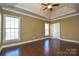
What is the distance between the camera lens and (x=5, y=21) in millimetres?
1355

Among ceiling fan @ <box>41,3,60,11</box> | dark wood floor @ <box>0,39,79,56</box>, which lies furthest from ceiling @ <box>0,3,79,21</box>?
dark wood floor @ <box>0,39,79,56</box>

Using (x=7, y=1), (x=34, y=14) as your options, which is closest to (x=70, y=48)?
(x=34, y=14)

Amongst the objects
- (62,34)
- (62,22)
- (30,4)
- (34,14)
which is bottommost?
(62,34)

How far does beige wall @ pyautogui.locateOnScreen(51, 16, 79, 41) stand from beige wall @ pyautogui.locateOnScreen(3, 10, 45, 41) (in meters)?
0.31

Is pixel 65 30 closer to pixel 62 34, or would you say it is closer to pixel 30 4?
pixel 62 34

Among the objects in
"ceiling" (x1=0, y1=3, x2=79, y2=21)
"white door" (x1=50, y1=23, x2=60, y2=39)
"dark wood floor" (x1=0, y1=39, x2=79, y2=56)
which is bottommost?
"dark wood floor" (x1=0, y1=39, x2=79, y2=56)

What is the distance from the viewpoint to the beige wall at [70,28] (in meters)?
1.40

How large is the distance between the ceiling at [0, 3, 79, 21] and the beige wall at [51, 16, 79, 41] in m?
0.09

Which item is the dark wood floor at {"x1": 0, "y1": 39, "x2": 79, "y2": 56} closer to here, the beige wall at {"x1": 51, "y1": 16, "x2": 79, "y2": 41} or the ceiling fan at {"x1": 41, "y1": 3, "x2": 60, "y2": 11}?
the beige wall at {"x1": 51, "y1": 16, "x2": 79, "y2": 41}

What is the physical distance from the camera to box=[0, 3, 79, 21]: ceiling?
1378 millimetres

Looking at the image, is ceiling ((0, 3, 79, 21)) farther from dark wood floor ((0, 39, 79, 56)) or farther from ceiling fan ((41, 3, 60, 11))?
dark wood floor ((0, 39, 79, 56))

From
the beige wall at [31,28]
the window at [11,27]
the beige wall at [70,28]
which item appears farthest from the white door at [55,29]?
the window at [11,27]

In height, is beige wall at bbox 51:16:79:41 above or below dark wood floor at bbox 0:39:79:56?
above

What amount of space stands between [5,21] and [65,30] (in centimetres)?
90
